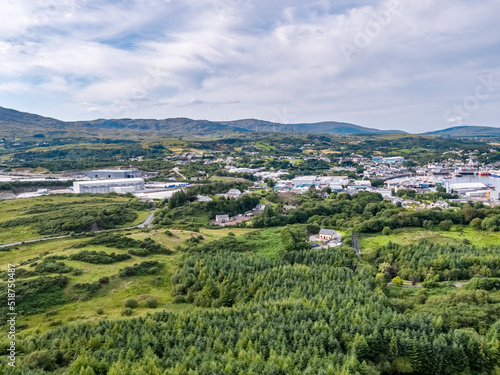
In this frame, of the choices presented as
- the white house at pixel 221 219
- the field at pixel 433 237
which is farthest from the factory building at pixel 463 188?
the white house at pixel 221 219

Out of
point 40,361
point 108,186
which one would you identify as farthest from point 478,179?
point 40,361

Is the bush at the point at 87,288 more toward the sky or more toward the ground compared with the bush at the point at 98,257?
more toward the ground

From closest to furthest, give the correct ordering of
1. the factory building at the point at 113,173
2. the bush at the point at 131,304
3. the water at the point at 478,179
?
1. the bush at the point at 131,304
2. the factory building at the point at 113,173
3. the water at the point at 478,179

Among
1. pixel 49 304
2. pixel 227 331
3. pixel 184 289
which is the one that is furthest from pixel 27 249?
pixel 227 331

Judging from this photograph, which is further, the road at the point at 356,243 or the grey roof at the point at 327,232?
the grey roof at the point at 327,232

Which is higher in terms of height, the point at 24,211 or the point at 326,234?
the point at 24,211

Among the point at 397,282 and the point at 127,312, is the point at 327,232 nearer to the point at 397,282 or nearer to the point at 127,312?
the point at 397,282

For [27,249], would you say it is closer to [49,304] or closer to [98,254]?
[98,254]

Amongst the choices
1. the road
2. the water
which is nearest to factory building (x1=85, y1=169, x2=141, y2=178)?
the road

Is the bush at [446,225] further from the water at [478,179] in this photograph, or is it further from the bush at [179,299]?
the water at [478,179]

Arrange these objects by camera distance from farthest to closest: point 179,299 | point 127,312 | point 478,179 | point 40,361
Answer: point 478,179 < point 179,299 < point 127,312 < point 40,361
